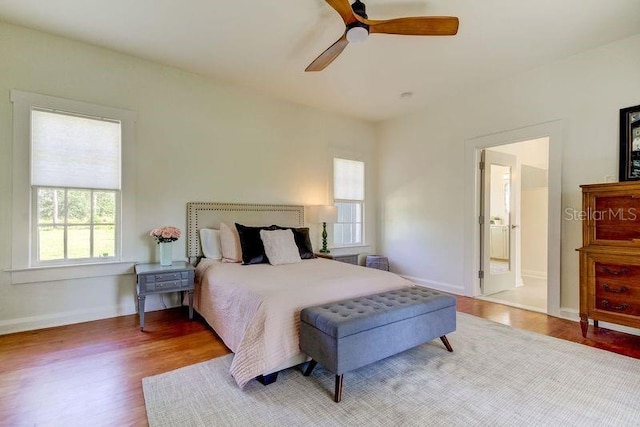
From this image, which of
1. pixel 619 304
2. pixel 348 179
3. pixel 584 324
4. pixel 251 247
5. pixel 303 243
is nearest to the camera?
pixel 619 304

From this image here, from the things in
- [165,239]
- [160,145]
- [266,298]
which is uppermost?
[160,145]

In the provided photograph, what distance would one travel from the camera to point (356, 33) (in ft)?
7.89

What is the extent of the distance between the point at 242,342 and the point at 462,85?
4.18 m

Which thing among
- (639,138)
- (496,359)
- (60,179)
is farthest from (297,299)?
(639,138)

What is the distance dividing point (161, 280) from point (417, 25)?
3.31 m

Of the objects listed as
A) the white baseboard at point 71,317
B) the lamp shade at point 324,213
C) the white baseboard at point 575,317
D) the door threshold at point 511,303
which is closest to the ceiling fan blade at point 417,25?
the lamp shade at point 324,213

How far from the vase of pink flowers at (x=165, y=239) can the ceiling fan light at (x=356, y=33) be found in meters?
2.67

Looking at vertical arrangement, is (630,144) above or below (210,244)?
above

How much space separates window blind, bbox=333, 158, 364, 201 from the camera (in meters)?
5.37

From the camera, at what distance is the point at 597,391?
6.55 feet

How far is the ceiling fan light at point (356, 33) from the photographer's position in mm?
2367

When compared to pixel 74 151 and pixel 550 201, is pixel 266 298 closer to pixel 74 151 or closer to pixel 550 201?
pixel 74 151

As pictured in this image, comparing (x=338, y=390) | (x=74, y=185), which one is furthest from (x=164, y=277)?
(x=338, y=390)

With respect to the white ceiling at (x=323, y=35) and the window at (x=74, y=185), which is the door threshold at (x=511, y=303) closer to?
the white ceiling at (x=323, y=35)
